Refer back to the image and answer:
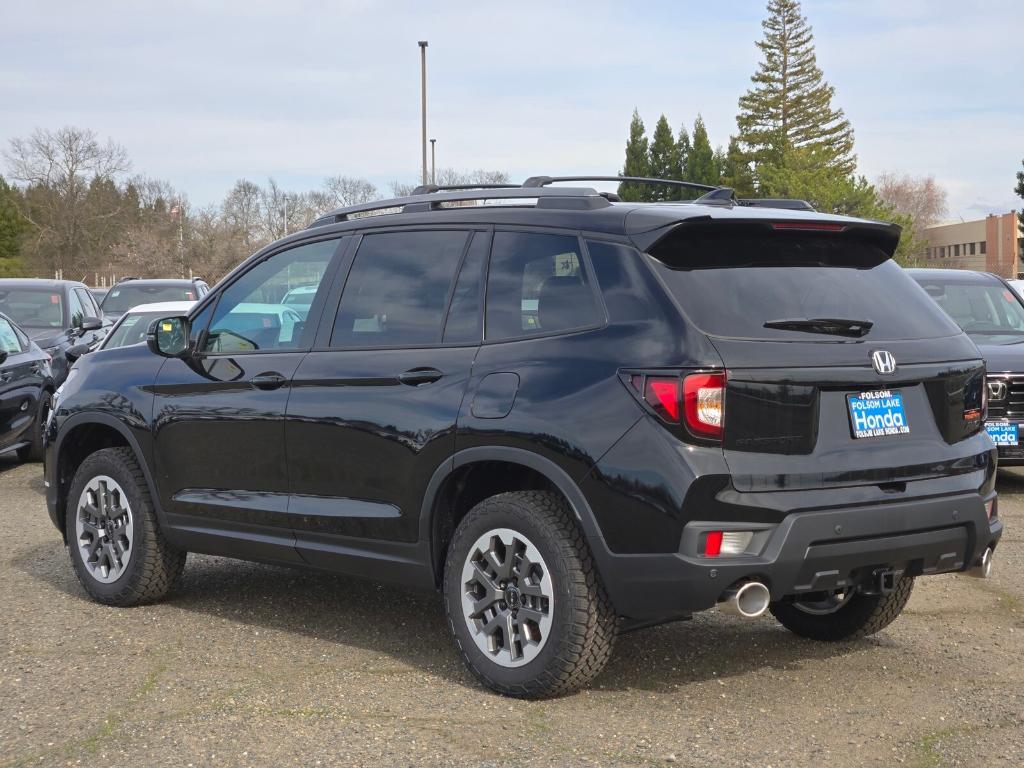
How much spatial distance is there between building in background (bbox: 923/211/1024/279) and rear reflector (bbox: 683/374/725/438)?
9765 cm

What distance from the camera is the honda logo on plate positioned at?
4.67 meters

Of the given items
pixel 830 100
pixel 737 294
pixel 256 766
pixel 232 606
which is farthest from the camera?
pixel 830 100

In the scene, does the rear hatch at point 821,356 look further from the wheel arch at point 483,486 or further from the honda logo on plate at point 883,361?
the wheel arch at point 483,486

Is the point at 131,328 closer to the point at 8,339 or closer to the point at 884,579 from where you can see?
the point at 8,339

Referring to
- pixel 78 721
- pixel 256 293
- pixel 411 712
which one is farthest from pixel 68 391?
pixel 411 712

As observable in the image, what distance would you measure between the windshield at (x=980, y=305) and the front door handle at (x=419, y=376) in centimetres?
732

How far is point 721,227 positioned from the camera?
4707 mm

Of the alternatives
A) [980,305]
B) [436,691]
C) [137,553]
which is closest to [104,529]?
[137,553]

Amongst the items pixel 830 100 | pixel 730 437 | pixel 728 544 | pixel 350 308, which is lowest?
pixel 728 544

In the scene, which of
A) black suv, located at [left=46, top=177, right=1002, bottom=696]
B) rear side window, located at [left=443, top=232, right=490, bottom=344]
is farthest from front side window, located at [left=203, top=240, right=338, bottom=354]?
rear side window, located at [left=443, top=232, right=490, bottom=344]

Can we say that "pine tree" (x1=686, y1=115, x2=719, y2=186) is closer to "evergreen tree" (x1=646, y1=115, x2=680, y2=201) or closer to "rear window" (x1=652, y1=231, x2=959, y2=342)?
"evergreen tree" (x1=646, y1=115, x2=680, y2=201)

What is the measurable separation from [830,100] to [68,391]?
276 feet

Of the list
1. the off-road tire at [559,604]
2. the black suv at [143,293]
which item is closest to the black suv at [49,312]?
the black suv at [143,293]

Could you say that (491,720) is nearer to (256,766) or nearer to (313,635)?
(256,766)
